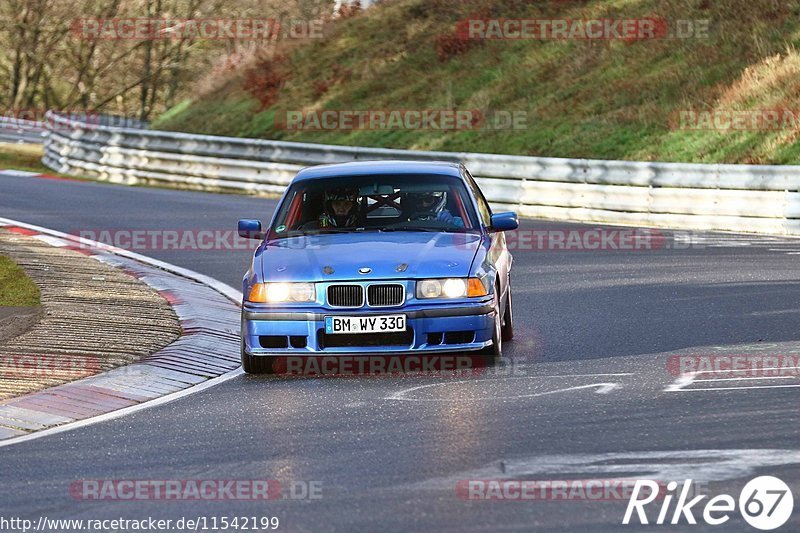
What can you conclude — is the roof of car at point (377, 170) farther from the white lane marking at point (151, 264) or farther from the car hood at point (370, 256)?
the white lane marking at point (151, 264)

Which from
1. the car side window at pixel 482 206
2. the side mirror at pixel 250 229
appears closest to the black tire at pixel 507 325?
the car side window at pixel 482 206

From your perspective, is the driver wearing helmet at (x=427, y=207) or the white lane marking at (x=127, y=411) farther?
the driver wearing helmet at (x=427, y=207)

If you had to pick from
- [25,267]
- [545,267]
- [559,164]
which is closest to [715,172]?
[559,164]

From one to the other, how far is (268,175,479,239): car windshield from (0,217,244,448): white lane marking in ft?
4.45

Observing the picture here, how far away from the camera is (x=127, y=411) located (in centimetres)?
948

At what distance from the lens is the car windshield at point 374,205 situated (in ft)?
37.9

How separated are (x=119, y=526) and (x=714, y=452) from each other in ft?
9.71

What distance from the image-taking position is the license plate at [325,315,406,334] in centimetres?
1020

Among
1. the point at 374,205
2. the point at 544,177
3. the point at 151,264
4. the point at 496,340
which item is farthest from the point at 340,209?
the point at 544,177

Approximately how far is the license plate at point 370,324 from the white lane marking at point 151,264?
1.03 meters

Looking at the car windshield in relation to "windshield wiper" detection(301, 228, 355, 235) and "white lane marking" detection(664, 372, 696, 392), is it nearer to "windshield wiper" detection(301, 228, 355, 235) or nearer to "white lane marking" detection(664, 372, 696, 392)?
"windshield wiper" detection(301, 228, 355, 235)

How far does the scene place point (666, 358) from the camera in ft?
35.2

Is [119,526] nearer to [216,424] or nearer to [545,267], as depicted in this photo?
[216,424]

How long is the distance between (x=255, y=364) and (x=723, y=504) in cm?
502
